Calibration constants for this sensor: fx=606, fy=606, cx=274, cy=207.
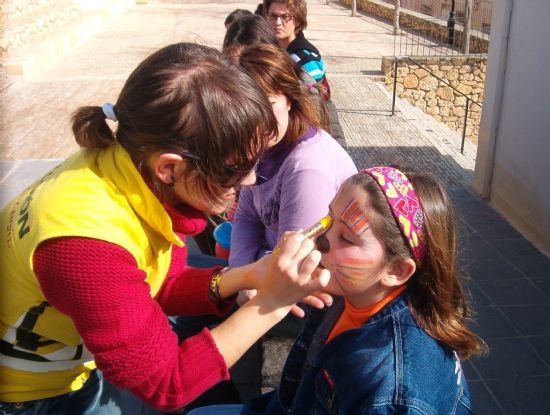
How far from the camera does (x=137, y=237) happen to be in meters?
1.52

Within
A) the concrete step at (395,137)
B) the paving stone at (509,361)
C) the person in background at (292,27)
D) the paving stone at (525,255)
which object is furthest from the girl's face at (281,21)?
the paving stone at (509,361)

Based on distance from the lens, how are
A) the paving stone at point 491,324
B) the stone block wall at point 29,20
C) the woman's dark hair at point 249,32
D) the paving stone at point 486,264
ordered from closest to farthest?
the woman's dark hair at point 249,32 → the paving stone at point 491,324 → the paving stone at point 486,264 → the stone block wall at point 29,20

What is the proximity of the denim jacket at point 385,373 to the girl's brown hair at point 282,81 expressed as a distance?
94cm

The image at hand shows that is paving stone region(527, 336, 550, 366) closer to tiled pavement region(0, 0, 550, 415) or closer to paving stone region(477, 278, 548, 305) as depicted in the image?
tiled pavement region(0, 0, 550, 415)

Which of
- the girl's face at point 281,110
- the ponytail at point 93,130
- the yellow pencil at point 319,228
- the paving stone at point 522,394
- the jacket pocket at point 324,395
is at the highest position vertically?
the ponytail at point 93,130

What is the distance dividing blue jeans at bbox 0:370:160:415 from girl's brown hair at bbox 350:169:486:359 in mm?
1007

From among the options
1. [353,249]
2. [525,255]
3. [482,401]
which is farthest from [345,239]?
[525,255]

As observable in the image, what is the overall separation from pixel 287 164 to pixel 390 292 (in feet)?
2.47

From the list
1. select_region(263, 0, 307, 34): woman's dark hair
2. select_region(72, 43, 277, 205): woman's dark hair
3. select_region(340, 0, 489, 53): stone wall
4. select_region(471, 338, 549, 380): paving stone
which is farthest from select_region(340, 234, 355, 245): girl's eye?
select_region(340, 0, 489, 53): stone wall

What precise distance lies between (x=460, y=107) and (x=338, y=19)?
954cm

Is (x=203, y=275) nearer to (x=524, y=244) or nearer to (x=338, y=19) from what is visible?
(x=524, y=244)

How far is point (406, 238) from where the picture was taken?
1604mm

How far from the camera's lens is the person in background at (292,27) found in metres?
4.73

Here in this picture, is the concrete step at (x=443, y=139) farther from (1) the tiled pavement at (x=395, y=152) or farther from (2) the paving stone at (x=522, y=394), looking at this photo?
(2) the paving stone at (x=522, y=394)
